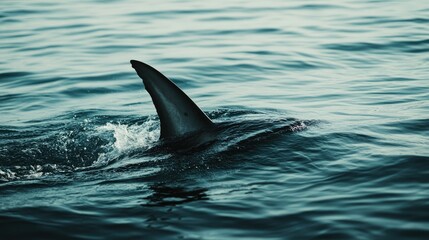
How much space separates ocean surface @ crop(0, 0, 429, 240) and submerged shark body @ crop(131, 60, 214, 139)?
0.27 metres

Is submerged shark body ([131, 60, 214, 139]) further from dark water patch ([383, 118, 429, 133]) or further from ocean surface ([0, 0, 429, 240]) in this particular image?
dark water patch ([383, 118, 429, 133])

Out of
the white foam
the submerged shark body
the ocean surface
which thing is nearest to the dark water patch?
the ocean surface

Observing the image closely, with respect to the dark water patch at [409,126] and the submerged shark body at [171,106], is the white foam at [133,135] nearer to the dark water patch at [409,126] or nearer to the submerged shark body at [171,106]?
the submerged shark body at [171,106]

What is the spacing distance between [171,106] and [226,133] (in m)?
0.89

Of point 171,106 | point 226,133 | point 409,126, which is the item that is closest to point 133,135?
point 226,133

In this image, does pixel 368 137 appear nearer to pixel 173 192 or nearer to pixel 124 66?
pixel 173 192

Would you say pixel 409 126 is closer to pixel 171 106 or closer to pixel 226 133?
pixel 226 133

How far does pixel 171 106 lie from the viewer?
7.64 meters

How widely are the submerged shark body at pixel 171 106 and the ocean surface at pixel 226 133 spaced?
0.27 m

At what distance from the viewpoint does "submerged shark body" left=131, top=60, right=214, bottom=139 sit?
24.5 feet

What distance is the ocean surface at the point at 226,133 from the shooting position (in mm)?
6035

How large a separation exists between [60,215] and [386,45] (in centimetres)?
1138

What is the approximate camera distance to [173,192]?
6.66 metres

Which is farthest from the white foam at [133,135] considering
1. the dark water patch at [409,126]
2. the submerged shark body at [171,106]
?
the dark water patch at [409,126]
